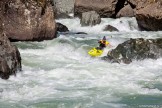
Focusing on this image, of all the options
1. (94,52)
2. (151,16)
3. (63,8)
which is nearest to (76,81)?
(94,52)

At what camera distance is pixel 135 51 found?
12836 mm

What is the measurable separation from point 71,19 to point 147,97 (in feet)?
50.1

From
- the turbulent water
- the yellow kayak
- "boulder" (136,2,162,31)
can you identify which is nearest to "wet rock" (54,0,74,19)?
"boulder" (136,2,162,31)

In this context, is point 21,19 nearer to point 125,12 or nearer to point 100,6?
point 100,6

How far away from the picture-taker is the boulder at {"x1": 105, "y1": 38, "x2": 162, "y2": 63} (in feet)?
41.5

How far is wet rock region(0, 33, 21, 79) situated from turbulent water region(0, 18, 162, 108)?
0.69 ft

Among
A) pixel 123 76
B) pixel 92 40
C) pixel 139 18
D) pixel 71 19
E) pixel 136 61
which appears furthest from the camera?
pixel 71 19

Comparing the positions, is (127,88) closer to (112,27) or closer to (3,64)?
(3,64)

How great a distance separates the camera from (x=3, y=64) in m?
10.1

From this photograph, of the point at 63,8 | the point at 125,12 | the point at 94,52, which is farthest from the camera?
the point at 63,8

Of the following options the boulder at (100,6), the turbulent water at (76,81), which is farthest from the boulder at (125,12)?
the turbulent water at (76,81)

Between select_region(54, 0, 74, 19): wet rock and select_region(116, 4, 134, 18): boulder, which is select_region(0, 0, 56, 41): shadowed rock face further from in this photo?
select_region(54, 0, 74, 19): wet rock

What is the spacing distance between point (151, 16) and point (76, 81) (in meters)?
9.66

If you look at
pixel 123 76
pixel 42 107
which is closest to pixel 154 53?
pixel 123 76
